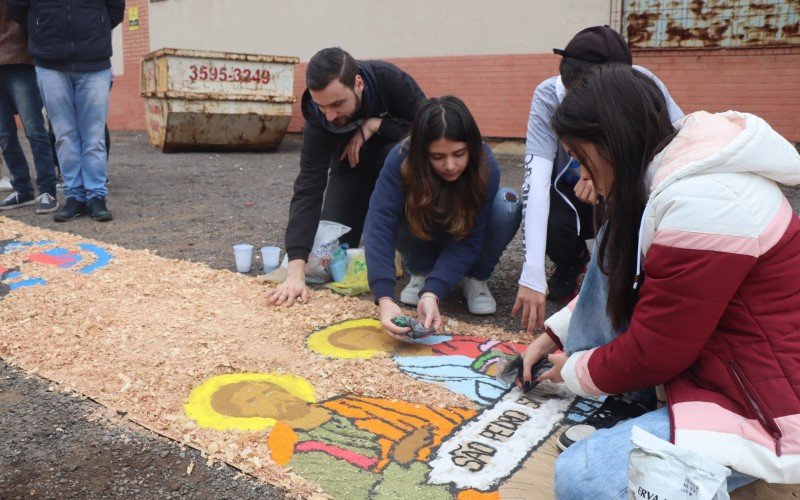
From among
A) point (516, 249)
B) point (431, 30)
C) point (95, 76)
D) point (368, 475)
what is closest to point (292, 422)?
point (368, 475)

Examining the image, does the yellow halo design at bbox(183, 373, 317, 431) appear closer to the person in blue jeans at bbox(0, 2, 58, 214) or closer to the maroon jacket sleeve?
the maroon jacket sleeve

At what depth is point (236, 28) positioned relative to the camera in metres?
10.3

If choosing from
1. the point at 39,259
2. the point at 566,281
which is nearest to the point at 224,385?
the point at 566,281

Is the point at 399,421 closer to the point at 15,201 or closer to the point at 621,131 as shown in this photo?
the point at 621,131

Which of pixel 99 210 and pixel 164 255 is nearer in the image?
pixel 164 255

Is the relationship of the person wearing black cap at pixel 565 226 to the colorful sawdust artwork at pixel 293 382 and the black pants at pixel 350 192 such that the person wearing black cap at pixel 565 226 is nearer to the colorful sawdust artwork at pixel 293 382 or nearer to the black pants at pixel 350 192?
the colorful sawdust artwork at pixel 293 382

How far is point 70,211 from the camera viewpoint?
4.65 meters

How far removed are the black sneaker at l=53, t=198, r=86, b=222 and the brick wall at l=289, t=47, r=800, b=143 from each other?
4500 millimetres

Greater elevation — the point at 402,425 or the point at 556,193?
the point at 556,193

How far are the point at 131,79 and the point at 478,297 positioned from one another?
10.9m

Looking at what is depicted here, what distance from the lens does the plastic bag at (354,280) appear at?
127 inches

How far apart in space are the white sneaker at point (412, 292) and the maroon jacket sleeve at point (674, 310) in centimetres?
164

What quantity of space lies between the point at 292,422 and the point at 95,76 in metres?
3.48

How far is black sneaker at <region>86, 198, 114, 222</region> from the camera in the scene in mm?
4660
